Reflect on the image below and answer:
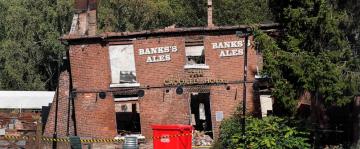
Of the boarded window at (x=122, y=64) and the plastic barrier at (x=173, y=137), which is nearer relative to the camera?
the plastic barrier at (x=173, y=137)

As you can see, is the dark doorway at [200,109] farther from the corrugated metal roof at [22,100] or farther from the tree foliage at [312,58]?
the corrugated metal roof at [22,100]

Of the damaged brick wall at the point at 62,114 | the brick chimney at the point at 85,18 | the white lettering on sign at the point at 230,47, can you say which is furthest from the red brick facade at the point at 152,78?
the brick chimney at the point at 85,18

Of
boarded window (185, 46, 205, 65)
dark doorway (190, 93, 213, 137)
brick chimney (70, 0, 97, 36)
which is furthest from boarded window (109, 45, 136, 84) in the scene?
dark doorway (190, 93, 213, 137)

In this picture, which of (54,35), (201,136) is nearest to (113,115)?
(201,136)

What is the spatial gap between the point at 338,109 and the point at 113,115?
888 cm

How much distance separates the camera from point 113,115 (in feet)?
82.5

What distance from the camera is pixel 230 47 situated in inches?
985

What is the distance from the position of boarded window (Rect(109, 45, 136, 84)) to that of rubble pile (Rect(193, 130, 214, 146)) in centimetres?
342

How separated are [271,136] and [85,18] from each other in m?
11.3

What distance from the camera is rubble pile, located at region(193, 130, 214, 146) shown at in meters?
25.2

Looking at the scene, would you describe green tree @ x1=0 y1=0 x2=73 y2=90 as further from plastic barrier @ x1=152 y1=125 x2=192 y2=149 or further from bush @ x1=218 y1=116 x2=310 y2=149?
bush @ x1=218 y1=116 x2=310 y2=149

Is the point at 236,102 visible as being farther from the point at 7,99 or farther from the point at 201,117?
the point at 7,99

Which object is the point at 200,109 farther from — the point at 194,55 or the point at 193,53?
the point at 193,53

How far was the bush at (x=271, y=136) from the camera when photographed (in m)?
18.0
